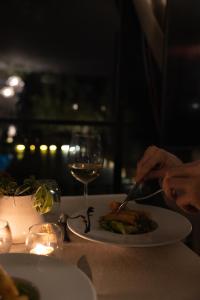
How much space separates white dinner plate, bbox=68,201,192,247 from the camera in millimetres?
875

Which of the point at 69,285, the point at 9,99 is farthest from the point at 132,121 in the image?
the point at 69,285

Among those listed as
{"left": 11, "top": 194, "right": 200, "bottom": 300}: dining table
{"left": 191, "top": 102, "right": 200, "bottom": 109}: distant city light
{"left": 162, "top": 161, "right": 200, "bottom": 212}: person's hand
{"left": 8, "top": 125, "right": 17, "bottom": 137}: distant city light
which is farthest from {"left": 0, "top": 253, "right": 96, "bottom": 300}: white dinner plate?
{"left": 191, "top": 102, "right": 200, "bottom": 109}: distant city light

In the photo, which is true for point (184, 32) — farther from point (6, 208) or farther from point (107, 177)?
point (6, 208)

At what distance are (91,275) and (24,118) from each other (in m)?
2.03

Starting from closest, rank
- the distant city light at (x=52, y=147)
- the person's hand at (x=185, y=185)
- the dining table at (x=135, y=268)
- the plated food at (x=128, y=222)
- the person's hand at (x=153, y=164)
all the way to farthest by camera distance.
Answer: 1. the dining table at (x=135, y=268)
2. the person's hand at (x=185, y=185)
3. the plated food at (x=128, y=222)
4. the person's hand at (x=153, y=164)
5. the distant city light at (x=52, y=147)

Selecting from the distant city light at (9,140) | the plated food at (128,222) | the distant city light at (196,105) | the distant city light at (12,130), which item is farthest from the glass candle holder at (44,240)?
the distant city light at (196,105)

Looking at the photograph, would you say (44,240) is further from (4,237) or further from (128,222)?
(128,222)

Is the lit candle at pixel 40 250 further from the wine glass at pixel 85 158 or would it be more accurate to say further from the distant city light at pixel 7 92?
the distant city light at pixel 7 92

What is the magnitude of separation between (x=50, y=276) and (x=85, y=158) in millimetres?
560

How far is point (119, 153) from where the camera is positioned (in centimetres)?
290

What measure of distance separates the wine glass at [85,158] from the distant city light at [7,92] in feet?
5.36

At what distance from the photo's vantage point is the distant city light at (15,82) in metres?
2.73

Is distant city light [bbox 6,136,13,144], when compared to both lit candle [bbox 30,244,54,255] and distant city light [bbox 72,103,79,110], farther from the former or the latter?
lit candle [bbox 30,244,54,255]

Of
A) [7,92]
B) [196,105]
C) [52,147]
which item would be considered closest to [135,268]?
[52,147]
